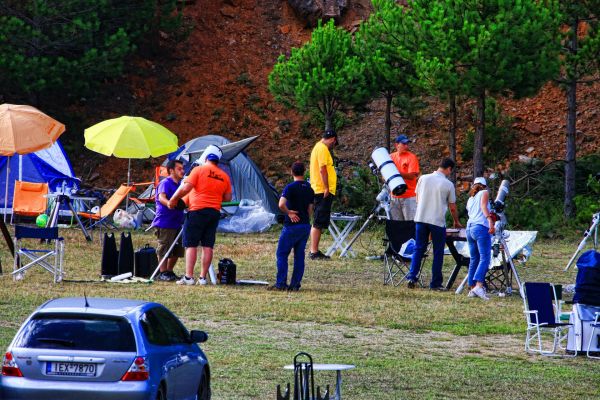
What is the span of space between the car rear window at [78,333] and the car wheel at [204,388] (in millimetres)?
1346

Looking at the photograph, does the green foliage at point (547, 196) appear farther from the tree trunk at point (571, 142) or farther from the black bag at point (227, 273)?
the black bag at point (227, 273)

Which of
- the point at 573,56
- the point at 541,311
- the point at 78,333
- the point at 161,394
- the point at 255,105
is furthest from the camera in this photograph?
the point at 255,105

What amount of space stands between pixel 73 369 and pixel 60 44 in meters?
25.7

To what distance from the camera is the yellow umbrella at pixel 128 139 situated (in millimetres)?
24047

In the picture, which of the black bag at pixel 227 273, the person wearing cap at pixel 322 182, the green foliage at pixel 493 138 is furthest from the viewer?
the green foliage at pixel 493 138

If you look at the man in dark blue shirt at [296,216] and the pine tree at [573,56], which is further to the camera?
the pine tree at [573,56]

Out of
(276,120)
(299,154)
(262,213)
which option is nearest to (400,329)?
(262,213)

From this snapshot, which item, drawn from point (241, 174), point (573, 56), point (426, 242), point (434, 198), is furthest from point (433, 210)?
point (573, 56)

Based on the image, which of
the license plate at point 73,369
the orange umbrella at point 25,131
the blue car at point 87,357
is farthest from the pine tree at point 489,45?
the license plate at point 73,369

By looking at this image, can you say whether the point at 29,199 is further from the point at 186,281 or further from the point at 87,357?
the point at 87,357

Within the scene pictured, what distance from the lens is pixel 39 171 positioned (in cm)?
2777

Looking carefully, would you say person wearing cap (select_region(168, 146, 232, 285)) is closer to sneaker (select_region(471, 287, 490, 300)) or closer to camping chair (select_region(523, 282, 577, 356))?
sneaker (select_region(471, 287, 490, 300))

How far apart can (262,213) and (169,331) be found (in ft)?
60.9

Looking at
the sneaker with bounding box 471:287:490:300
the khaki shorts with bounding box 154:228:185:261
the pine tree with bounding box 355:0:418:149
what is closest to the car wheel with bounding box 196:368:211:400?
the sneaker with bounding box 471:287:490:300
